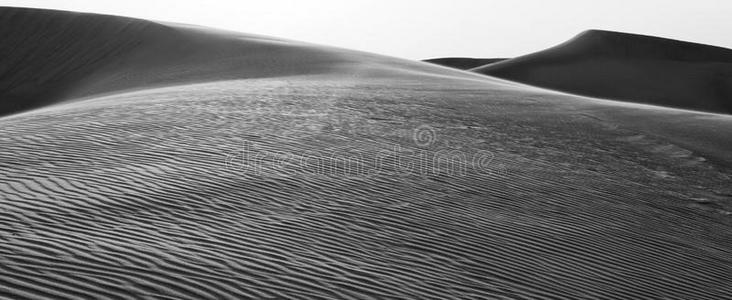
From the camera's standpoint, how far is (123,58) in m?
26.8

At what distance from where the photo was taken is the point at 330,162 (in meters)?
9.96

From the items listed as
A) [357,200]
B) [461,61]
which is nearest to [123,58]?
[357,200]

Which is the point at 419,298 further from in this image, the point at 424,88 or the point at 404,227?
the point at 424,88

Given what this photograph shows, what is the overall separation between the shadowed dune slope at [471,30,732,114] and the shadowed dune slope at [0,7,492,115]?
16068 millimetres

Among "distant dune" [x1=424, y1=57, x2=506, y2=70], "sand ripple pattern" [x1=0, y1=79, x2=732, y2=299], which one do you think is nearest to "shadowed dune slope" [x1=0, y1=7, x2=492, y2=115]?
"sand ripple pattern" [x1=0, y1=79, x2=732, y2=299]

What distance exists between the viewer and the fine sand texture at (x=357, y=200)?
18.1ft

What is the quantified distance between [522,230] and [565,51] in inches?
1705

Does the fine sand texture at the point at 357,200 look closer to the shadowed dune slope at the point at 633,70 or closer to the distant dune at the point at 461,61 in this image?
the shadowed dune slope at the point at 633,70

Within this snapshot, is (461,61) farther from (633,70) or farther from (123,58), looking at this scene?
(123,58)

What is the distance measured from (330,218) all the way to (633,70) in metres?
41.5

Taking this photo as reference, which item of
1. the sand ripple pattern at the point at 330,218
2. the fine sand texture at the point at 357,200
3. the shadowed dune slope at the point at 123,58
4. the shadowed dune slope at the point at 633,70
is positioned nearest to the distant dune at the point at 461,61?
the shadowed dune slope at the point at 633,70

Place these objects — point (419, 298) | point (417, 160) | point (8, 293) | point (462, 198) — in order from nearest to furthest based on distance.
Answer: point (8, 293) → point (419, 298) → point (462, 198) → point (417, 160)

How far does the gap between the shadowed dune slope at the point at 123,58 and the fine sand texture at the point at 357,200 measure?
622 cm

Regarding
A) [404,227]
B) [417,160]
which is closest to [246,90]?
[417,160]
